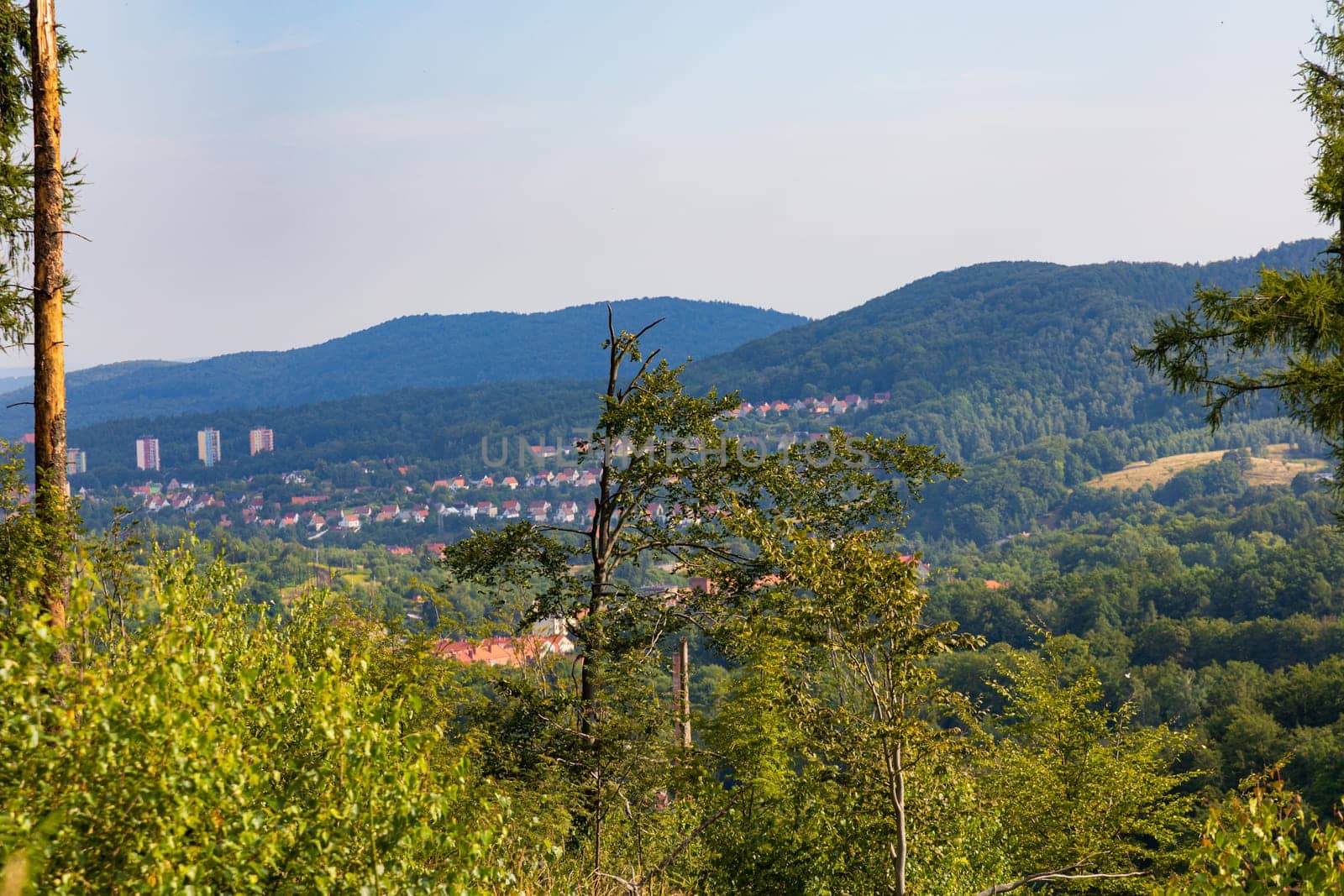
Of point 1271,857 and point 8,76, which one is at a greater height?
point 8,76

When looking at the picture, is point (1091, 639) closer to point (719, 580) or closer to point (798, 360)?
point (719, 580)

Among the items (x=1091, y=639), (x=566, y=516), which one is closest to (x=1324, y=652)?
(x=1091, y=639)

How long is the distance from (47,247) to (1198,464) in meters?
123

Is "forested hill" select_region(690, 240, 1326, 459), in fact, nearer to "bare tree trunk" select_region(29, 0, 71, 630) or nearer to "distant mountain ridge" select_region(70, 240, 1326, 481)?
"distant mountain ridge" select_region(70, 240, 1326, 481)

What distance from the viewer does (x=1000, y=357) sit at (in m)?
161

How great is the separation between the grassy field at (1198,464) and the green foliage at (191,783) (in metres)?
116

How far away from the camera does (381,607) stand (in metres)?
11.6

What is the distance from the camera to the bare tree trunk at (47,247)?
7180mm

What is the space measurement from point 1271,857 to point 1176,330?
564cm

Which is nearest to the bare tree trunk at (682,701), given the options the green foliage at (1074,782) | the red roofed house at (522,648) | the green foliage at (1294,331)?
the red roofed house at (522,648)

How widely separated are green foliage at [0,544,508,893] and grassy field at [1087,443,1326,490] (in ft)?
382

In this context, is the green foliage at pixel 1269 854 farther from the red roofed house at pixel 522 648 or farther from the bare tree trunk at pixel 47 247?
the red roofed house at pixel 522 648

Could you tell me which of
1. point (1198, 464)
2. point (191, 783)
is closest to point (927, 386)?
point (1198, 464)

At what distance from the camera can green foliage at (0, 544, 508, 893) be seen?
246 cm
